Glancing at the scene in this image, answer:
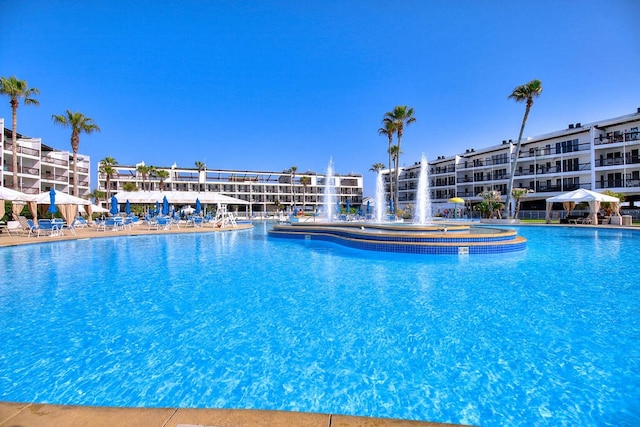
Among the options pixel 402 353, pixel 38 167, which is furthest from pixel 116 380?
pixel 38 167

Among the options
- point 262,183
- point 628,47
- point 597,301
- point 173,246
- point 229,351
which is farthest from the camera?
point 262,183

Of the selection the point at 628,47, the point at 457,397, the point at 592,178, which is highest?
the point at 628,47

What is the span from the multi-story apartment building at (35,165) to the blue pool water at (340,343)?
31.5 m

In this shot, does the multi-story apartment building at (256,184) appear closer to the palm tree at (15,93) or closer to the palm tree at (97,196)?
the palm tree at (97,196)

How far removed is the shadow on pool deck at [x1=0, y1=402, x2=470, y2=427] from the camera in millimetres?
2131

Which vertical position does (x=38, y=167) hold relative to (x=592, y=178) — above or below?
above

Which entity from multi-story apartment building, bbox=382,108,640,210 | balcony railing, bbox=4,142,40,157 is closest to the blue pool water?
multi-story apartment building, bbox=382,108,640,210

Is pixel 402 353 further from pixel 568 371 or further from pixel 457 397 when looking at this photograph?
pixel 568 371

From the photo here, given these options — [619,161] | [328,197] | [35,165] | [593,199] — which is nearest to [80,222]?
[328,197]

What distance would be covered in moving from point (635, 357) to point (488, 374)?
201 cm

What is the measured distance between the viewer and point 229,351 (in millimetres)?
4160

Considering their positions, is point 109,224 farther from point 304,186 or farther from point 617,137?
point 304,186

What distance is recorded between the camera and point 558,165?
3947 centimetres

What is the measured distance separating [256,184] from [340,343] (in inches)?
2871
